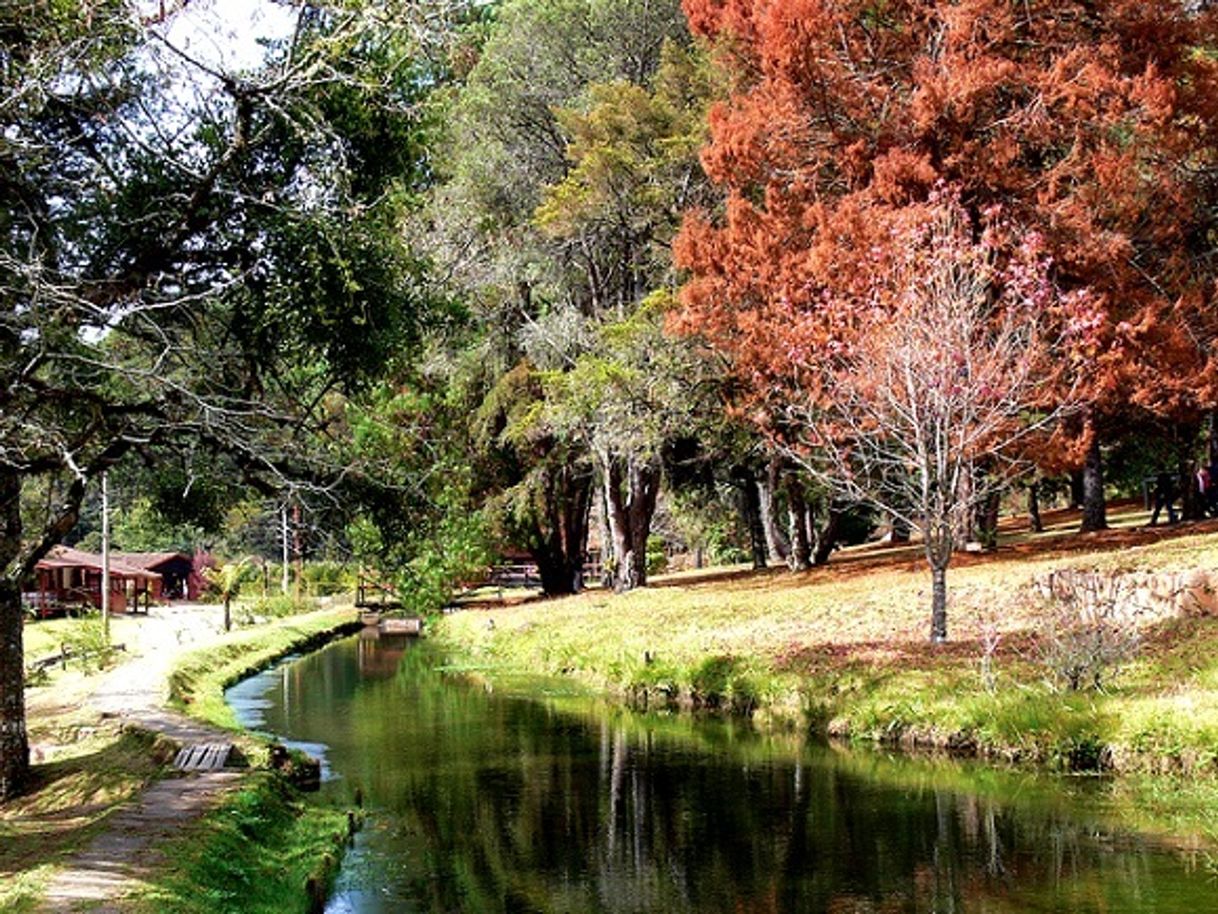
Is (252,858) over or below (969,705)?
below

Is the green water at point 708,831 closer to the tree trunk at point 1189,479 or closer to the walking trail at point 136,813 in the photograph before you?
the walking trail at point 136,813

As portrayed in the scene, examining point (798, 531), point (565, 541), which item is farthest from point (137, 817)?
point (565, 541)

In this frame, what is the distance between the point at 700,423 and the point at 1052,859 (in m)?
19.1

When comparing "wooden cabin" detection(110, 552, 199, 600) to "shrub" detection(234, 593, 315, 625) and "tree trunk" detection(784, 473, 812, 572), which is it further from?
"tree trunk" detection(784, 473, 812, 572)

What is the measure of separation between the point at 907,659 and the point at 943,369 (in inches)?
179

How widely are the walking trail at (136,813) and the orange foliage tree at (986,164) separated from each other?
43.5ft

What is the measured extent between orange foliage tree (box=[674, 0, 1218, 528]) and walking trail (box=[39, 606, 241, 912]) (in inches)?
522

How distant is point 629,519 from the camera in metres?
36.1

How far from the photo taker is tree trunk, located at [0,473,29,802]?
43.3ft

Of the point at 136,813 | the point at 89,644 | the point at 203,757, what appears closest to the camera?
the point at 136,813

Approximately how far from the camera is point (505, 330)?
3788 centimetres

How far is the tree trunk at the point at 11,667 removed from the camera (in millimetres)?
13195

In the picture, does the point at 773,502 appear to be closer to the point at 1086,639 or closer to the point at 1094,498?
the point at 1094,498

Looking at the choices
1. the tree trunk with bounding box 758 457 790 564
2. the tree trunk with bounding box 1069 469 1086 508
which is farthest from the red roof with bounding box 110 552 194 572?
the tree trunk with bounding box 1069 469 1086 508
